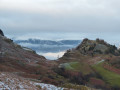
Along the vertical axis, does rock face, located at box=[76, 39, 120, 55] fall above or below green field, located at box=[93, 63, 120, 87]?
above

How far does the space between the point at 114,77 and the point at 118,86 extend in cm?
617

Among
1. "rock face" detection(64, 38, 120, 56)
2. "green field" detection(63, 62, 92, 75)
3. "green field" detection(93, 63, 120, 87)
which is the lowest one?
"green field" detection(93, 63, 120, 87)

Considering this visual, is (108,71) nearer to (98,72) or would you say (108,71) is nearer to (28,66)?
(98,72)

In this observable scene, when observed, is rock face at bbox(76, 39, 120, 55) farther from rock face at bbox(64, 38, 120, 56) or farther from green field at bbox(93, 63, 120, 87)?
green field at bbox(93, 63, 120, 87)

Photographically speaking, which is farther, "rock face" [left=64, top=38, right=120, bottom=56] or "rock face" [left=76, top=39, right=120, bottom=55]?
"rock face" [left=76, top=39, right=120, bottom=55]

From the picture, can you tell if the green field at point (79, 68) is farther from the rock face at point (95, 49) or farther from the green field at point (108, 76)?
the rock face at point (95, 49)

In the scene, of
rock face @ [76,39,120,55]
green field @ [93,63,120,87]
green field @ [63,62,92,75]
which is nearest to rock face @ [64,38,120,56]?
rock face @ [76,39,120,55]

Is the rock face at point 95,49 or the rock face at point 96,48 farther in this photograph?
the rock face at point 96,48

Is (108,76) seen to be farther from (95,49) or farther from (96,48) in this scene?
(96,48)

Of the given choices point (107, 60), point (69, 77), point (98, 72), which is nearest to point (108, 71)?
point (98, 72)

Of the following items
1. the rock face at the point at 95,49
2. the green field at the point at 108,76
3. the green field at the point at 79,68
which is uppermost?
the rock face at the point at 95,49

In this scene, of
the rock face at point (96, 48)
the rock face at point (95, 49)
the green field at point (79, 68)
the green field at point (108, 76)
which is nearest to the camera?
the green field at point (108, 76)

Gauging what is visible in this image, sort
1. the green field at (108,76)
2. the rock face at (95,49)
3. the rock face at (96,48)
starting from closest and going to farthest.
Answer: the green field at (108,76), the rock face at (95,49), the rock face at (96,48)

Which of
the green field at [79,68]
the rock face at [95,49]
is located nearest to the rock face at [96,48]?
the rock face at [95,49]
